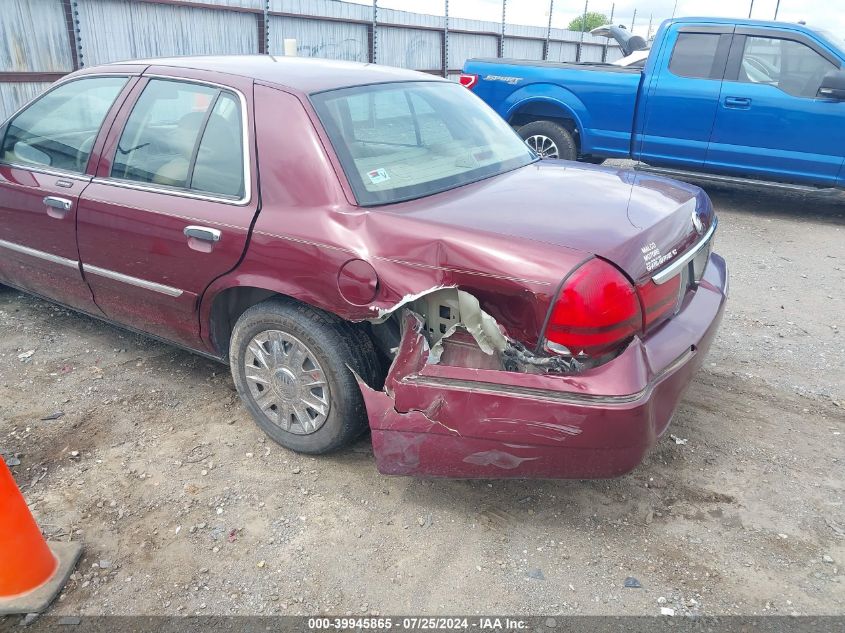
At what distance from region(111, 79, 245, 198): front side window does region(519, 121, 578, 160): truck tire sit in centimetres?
543

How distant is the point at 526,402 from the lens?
7.55 feet

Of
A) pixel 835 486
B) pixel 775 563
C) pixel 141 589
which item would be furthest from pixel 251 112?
pixel 835 486

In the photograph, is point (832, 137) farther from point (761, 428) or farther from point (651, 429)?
point (651, 429)

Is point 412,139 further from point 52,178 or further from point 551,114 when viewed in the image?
point 551,114

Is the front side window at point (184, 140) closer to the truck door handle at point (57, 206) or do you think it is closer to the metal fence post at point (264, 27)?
the truck door handle at point (57, 206)

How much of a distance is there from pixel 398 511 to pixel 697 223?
1.83m

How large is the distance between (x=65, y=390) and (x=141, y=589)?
1.68m

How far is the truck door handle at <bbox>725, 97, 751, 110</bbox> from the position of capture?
700cm

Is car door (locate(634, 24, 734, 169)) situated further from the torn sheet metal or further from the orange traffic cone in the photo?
the orange traffic cone

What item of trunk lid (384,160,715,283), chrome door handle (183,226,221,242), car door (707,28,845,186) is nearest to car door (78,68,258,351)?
chrome door handle (183,226,221,242)

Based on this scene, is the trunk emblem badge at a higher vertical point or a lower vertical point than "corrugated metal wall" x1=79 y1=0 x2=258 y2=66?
lower

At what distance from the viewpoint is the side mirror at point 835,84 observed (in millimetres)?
→ 6473

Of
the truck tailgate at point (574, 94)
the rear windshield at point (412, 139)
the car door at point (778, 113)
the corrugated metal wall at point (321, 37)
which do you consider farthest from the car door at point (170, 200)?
the corrugated metal wall at point (321, 37)

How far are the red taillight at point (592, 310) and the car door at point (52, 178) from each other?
100 inches
